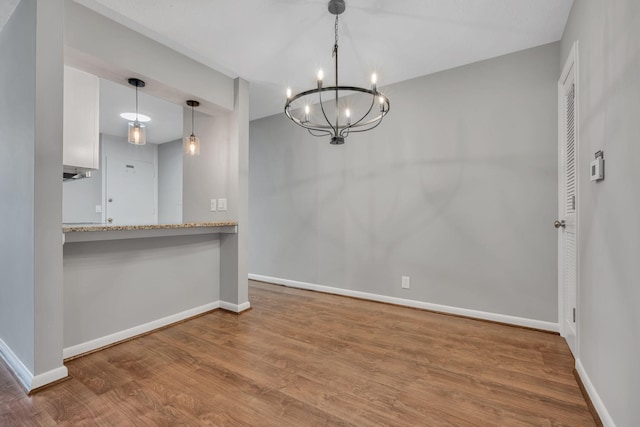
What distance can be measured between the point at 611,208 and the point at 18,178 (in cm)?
336

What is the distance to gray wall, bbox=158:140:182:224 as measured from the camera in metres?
5.84

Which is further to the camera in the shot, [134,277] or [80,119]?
[134,277]

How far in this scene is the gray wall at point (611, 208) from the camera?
Result: 1.21 m

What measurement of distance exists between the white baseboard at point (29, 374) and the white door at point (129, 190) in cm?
391

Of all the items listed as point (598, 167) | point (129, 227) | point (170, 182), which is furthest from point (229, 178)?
point (170, 182)

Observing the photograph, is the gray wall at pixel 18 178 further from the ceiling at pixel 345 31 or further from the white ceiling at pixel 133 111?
the white ceiling at pixel 133 111

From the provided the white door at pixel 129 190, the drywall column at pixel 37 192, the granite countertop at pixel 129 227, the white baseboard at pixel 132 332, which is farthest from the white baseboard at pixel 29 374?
the white door at pixel 129 190

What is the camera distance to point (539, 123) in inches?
104

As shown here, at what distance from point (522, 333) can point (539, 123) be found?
6.00 ft

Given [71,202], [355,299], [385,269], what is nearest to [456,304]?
[385,269]

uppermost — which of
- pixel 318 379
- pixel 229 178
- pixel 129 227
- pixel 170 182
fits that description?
pixel 170 182

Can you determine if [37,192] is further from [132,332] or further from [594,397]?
[594,397]

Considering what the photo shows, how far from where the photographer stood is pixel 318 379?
6.25 feet

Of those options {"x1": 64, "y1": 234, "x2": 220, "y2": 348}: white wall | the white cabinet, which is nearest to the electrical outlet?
{"x1": 64, "y1": 234, "x2": 220, "y2": 348}: white wall
